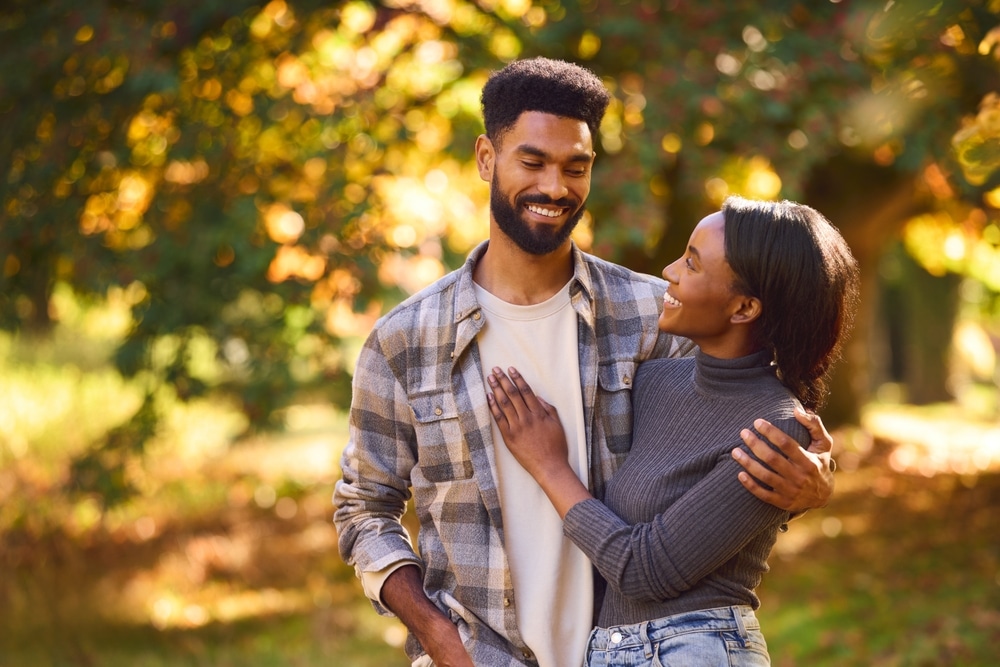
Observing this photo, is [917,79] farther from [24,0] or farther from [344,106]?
[24,0]

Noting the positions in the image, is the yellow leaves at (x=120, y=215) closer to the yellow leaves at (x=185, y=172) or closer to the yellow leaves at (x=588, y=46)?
the yellow leaves at (x=185, y=172)

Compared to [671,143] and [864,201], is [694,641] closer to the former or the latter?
[671,143]

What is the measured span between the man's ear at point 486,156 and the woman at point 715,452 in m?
0.59

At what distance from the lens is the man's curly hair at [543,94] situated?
2680mm

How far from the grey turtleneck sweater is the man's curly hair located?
72 centimetres

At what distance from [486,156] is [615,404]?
0.75 m

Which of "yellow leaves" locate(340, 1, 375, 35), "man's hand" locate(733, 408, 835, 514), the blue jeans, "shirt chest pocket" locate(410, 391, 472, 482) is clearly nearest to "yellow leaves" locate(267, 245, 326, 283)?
"yellow leaves" locate(340, 1, 375, 35)

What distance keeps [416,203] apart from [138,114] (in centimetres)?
197

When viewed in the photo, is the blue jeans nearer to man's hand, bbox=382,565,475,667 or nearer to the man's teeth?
man's hand, bbox=382,565,475,667

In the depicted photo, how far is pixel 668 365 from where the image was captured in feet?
8.93

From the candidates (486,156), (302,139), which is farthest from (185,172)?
(486,156)

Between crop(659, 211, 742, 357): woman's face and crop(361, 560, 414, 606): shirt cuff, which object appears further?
crop(361, 560, 414, 606): shirt cuff

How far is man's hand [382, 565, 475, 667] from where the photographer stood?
2.58 metres

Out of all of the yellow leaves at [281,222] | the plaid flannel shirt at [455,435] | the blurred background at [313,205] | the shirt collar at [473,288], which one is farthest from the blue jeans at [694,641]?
the yellow leaves at [281,222]
